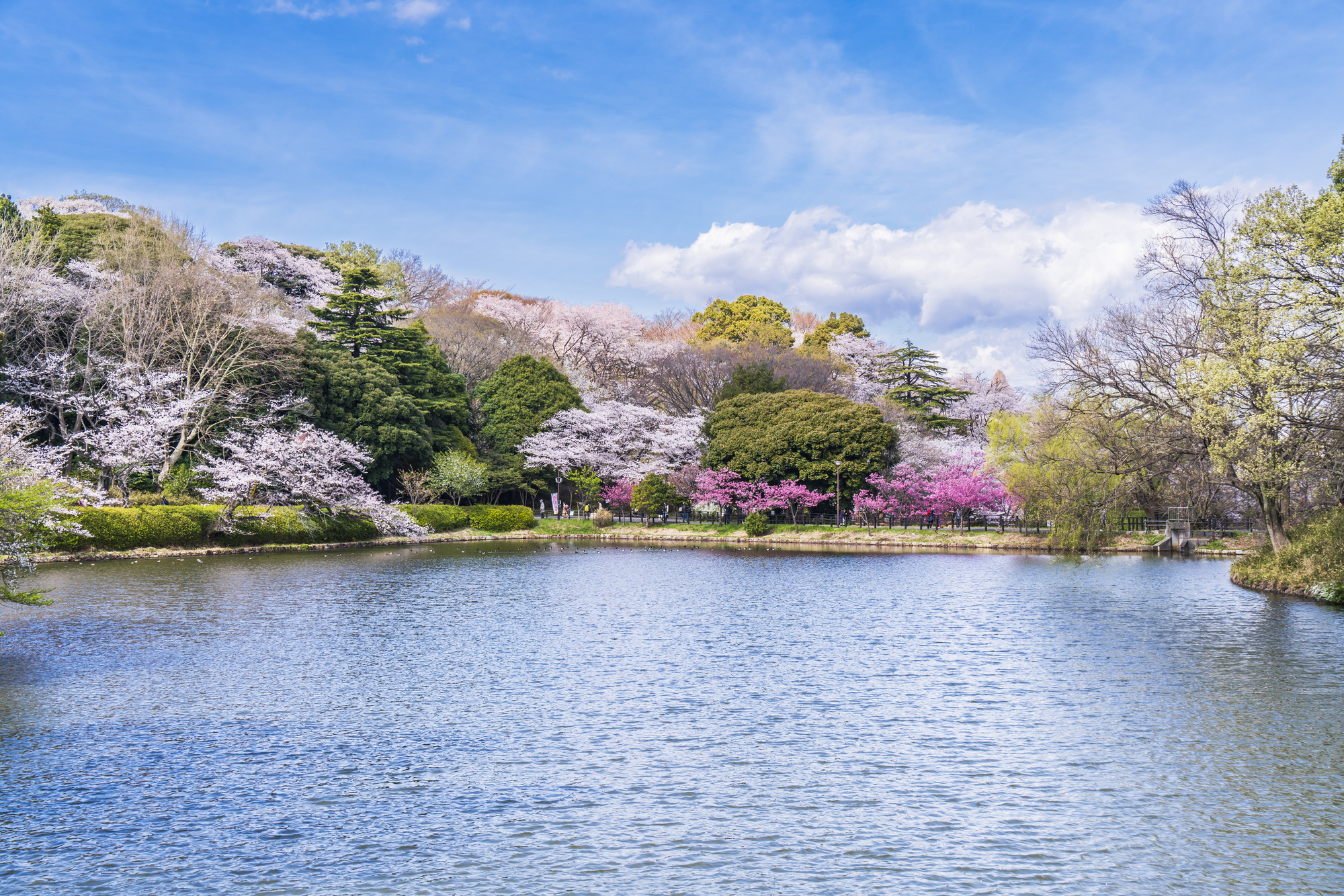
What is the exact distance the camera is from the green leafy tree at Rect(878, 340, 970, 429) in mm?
Answer: 57781

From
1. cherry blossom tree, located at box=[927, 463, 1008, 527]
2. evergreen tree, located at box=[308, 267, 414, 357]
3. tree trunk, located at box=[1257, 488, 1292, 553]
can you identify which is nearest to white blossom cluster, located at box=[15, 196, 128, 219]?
evergreen tree, located at box=[308, 267, 414, 357]

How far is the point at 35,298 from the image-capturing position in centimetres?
3609

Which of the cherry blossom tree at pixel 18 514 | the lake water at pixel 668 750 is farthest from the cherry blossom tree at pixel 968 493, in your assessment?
the cherry blossom tree at pixel 18 514

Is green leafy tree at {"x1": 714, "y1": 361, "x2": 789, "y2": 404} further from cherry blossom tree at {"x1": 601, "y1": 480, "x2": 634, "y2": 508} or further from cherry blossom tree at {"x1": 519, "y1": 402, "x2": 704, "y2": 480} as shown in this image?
cherry blossom tree at {"x1": 601, "y1": 480, "x2": 634, "y2": 508}

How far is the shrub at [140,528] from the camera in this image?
30156 millimetres

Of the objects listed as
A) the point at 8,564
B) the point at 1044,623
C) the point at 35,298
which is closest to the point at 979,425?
the point at 1044,623

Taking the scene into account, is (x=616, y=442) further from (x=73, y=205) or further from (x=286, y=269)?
(x=73, y=205)

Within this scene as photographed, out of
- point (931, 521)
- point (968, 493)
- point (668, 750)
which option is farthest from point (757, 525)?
point (668, 750)

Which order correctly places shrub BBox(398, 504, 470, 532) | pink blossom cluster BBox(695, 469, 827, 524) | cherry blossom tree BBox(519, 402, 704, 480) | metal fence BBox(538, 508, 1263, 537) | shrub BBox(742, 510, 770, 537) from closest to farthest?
metal fence BBox(538, 508, 1263, 537) → shrub BBox(398, 504, 470, 532) → shrub BBox(742, 510, 770, 537) → pink blossom cluster BBox(695, 469, 827, 524) → cherry blossom tree BBox(519, 402, 704, 480)

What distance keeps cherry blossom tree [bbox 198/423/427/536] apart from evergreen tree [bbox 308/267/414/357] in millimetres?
8826

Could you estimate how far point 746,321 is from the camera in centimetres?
6850

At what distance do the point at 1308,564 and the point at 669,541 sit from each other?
97.7 ft

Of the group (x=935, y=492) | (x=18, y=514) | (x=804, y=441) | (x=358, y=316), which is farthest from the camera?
(x=358, y=316)

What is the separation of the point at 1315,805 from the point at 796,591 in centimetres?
1636
